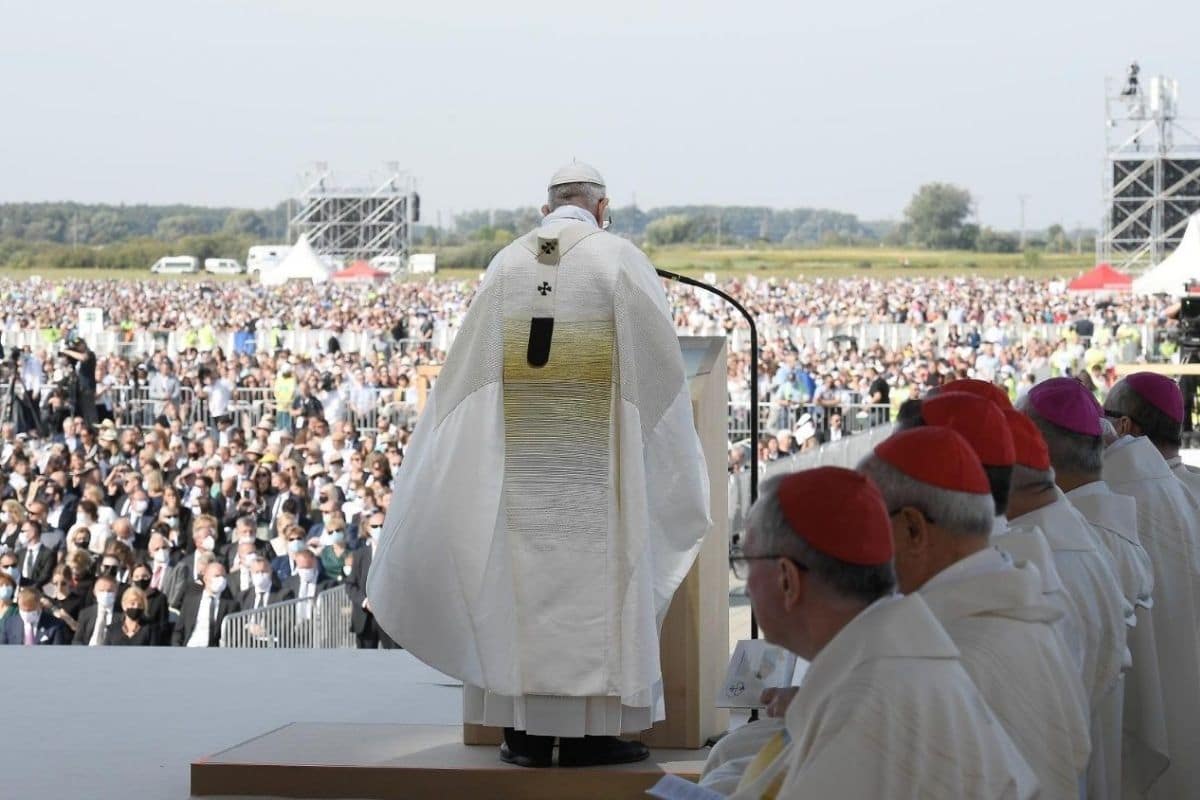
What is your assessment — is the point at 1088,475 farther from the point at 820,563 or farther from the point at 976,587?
the point at 820,563

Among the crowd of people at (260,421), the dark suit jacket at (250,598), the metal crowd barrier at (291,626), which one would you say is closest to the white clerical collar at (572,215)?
the metal crowd barrier at (291,626)

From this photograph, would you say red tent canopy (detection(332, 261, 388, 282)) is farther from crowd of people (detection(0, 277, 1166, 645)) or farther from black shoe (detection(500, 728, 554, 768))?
black shoe (detection(500, 728, 554, 768))

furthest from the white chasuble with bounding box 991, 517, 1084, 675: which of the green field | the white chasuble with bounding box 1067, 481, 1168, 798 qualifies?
the green field

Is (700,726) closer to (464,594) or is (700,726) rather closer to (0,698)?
(464,594)

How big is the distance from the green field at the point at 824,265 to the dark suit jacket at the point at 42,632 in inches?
2447

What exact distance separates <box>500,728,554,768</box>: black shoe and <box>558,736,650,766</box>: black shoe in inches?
1.3

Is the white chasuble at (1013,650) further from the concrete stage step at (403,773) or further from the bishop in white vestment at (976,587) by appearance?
the concrete stage step at (403,773)

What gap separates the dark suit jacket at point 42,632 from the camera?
866cm

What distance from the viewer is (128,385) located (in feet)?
68.3

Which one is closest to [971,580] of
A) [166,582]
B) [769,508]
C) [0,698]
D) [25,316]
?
[769,508]

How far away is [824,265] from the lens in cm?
8031

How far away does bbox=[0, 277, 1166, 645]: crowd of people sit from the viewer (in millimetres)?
9242

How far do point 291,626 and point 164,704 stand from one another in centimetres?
261

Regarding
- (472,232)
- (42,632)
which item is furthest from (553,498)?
(472,232)
